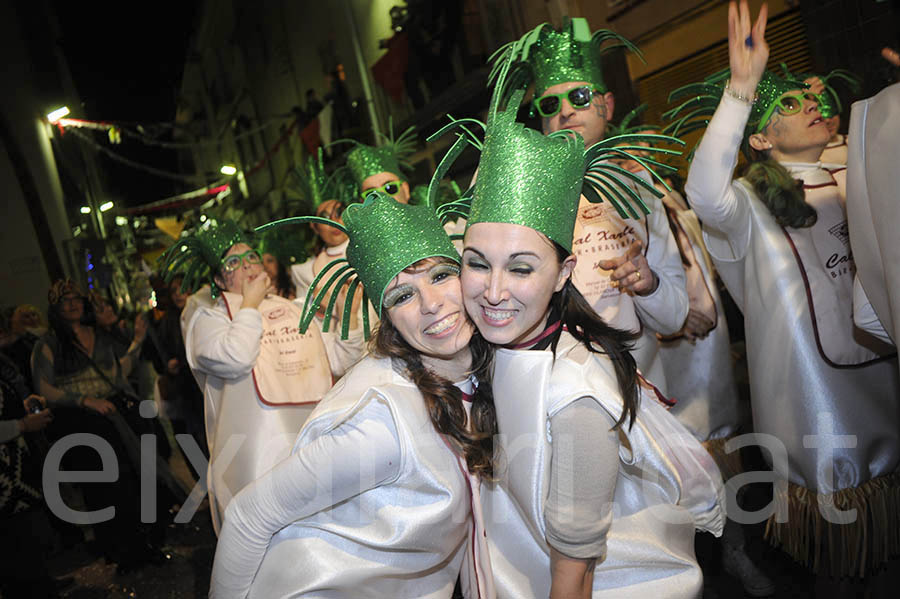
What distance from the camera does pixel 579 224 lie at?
2855 millimetres

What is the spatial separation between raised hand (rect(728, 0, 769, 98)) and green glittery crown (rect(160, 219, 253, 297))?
2.65 meters

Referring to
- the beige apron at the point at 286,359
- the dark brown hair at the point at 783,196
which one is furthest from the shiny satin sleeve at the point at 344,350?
the dark brown hair at the point at 783,196

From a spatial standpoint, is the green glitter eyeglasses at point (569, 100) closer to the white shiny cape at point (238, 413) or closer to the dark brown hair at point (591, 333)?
the dark brown hair at point (591, 333)

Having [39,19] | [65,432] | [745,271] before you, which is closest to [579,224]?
[745,271]

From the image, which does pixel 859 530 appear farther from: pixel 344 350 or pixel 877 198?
pixel 344 350

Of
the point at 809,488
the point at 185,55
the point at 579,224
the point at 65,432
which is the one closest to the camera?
the point at 809,488

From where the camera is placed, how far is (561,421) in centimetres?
167

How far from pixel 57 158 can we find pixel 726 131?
5818 millimetres

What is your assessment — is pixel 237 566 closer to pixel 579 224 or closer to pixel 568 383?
pixel 568 383

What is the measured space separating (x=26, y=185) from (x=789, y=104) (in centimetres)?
512

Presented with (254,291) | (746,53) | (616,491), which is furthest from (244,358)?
(746,53)

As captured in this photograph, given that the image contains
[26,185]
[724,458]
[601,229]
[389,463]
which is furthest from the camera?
[26,185]

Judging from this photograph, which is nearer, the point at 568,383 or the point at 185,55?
the point at 568,383

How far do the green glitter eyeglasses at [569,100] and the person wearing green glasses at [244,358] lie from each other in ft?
4.66
